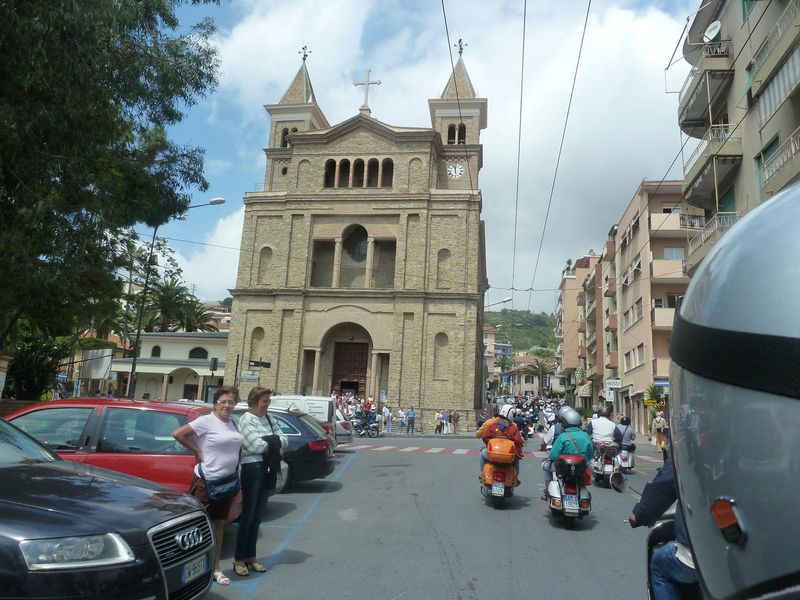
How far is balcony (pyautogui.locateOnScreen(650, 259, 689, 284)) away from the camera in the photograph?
3166cm

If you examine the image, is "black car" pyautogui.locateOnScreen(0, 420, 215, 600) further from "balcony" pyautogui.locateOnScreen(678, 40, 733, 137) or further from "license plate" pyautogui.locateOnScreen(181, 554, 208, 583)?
"balcony" pyautogui.locateOnScreen(678, 40, 733, 137)

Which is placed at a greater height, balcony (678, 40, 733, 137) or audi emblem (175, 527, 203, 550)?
balcony (678, 40, 733, 137)

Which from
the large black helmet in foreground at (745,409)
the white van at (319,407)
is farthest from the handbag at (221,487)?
the white van at (319,407)

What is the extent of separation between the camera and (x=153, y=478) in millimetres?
6215

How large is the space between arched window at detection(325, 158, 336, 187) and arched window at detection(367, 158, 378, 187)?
8.28ft

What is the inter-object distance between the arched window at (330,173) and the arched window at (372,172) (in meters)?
2.53

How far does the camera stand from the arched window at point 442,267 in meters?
37.7

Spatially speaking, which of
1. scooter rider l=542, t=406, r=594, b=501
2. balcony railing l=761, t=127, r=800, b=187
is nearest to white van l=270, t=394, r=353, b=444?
scooter rider l=542, t=406, r=594, b=501

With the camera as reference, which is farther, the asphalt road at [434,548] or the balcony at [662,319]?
the balcony at [662,319]

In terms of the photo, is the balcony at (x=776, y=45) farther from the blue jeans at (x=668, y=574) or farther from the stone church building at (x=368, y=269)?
the stone church building at (x=368, y=269)

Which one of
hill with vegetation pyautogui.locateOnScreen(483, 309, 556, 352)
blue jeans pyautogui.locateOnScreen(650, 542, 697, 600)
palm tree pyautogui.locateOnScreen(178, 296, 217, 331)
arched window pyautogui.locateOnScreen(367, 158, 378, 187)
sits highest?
hill with vegetation pyautogui.locateOnScreen(483, 309, 556, 352)

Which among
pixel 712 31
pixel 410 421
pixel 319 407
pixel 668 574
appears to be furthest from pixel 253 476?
pixel 410 421

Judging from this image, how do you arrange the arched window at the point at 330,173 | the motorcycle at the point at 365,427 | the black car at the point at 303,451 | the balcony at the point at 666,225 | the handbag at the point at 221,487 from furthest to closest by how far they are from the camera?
1. the arched window at the point at 330,173
2. the balcony at the point at 666,225
3. the motorcycle at the point at 365,427
4. the black car at the point at 303,451
5. the handbag at the point at 221,487

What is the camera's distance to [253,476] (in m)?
5.50
